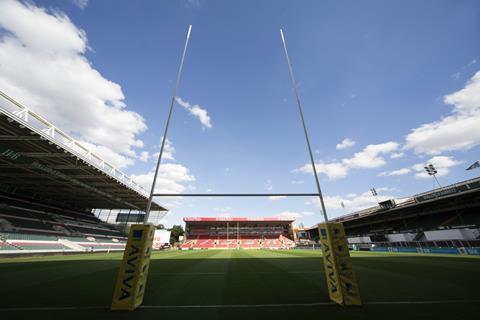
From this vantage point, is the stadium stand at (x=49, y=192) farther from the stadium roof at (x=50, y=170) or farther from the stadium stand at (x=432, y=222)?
the stadium stand at (x=432, y=222)

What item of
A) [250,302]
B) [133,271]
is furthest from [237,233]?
[133,271]

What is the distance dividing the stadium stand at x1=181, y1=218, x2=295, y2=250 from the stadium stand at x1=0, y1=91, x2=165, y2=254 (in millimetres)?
19071

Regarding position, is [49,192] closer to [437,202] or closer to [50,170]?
[50,170]

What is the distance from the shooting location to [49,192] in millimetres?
31812

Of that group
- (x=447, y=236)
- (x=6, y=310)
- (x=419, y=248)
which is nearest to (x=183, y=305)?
(x=6, y=310)

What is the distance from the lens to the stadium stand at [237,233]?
53.2 m

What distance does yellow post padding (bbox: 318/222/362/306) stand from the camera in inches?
157

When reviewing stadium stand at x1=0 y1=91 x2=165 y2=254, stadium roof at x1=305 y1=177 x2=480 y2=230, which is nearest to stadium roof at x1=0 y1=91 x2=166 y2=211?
stadium stand at x1=0 y1=91 x2=165 y2=254

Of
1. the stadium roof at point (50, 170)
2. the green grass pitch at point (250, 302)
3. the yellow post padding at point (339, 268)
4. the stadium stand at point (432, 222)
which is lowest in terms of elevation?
the green grass pitch at point (250, 302)

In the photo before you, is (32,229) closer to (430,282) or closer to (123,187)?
(123,187)

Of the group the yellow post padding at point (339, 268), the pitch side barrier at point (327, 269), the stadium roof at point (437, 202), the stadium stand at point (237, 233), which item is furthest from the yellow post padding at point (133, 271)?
the stadium stand at point (237, 233)

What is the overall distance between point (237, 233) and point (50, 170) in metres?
45.5

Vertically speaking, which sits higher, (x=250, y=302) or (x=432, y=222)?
(x=432, y=222)

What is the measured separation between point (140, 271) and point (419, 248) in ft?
85.4
